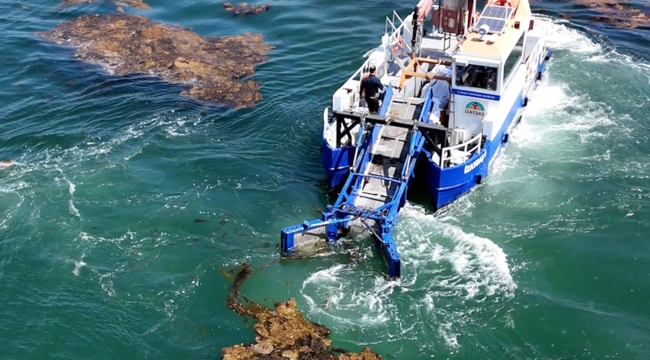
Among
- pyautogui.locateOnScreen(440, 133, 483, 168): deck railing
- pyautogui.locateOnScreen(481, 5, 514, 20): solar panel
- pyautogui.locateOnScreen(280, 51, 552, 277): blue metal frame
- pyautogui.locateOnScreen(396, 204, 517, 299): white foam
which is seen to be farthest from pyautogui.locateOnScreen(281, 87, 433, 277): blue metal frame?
pyautogui.locateOnScreen(481, 5, 514, 20): solar panel

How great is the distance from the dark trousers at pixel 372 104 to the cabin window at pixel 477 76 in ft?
9.14

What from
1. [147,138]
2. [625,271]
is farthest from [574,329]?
[147,138]

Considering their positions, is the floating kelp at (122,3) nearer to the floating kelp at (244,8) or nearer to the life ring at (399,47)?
the floating kelp at (244,8)

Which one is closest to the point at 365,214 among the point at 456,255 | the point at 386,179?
the point at 386,179

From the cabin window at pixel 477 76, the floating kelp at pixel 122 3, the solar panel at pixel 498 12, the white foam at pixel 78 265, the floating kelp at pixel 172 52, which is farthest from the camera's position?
the floating kelp at pixel 122 3

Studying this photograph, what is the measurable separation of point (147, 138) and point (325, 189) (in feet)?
25.8

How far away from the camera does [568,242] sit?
64.2 ft

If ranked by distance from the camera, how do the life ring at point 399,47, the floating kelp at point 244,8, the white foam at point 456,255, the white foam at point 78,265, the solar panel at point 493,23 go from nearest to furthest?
the white foam at point 456,255 → the white foam at point 78,265 → the solar panel at point 493,23 → the life ring at point 399,47 → the floating kelp at point 244,8

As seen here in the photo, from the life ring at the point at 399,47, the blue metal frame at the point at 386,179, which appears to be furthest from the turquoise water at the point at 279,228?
the life ring at the point at 399,47

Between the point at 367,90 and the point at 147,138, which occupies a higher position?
the point at 367,90

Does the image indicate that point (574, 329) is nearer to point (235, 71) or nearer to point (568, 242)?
point (568, 242)

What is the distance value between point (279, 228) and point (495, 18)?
10369mm

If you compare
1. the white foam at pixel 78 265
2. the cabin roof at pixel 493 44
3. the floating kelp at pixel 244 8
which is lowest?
the white foam at pixel 78 265

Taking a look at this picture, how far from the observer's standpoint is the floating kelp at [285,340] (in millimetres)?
15359
